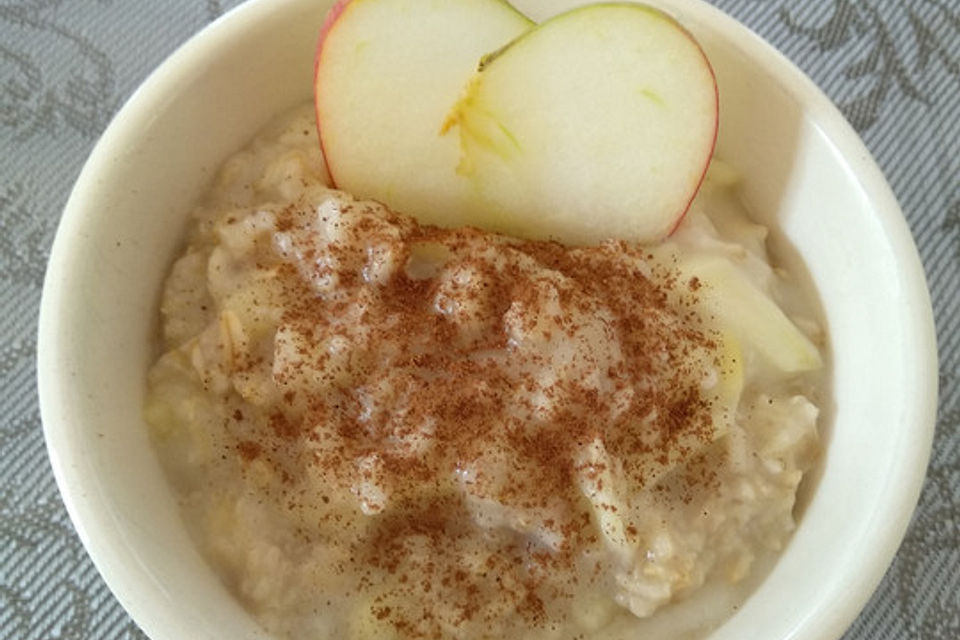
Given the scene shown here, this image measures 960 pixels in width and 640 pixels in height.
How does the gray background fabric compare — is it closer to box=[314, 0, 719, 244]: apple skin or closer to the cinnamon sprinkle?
the cinnamon sprinkle

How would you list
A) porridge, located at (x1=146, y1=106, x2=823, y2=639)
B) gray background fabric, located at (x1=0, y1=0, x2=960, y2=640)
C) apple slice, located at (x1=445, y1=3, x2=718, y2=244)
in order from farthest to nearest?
gray background fabric, located at (x1=0, y1=0, x2=960, y2=640) < apple slice, located at (x1=445, y1=3, x2=718, y2=244) < porridge, located at (x1=146, y1=106, x2=823, y2=639)

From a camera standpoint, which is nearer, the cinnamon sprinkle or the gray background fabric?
the cinnamon sprinkle

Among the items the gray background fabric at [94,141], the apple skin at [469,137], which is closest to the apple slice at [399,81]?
the apple skin at [469,137]

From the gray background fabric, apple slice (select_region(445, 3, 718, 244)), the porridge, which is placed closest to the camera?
the porridge

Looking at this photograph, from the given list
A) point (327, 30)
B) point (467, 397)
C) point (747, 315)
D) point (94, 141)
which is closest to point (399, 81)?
point (327, 30)

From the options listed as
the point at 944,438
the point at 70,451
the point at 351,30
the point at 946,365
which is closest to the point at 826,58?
the point at 946,365

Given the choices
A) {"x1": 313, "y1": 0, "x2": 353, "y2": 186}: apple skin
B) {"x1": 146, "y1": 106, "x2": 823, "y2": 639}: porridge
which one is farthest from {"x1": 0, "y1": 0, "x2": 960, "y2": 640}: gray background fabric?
{"x1": 313, "y1": 0, "x2": 353, "y2": 186}: apple skin

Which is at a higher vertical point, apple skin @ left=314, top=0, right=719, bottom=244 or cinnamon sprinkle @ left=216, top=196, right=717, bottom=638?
apple skin @ left=314, top=0, right=719, bottom=244
